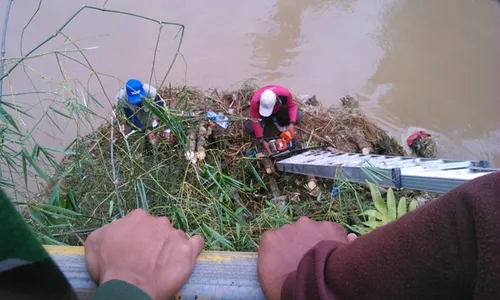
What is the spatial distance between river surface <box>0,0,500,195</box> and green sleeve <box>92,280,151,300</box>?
167 inches

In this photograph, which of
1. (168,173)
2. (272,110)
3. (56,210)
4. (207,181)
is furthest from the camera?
(272,110)

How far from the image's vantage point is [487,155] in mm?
5129

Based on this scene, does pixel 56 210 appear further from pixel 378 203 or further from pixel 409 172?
pixel 409 172

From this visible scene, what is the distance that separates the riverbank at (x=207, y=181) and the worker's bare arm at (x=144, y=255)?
0.72 m

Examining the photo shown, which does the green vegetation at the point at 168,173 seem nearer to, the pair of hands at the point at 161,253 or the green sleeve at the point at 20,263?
the pair of hands at the point at 161,253

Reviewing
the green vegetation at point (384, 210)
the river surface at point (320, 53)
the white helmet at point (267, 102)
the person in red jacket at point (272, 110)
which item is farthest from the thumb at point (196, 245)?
the river surface at point (320, 53)

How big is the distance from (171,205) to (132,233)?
1026 millimetres

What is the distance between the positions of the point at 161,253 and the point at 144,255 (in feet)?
0.15

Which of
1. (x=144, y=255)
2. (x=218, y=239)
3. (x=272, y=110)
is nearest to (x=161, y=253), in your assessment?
(x=144, y=255)

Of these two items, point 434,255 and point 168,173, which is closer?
point 434,255

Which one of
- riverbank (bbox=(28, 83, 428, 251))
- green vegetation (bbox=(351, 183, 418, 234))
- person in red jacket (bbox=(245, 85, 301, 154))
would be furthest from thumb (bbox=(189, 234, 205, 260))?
person in red jacket (bbox=(245, 85, 301, 154))

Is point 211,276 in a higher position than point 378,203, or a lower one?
higher

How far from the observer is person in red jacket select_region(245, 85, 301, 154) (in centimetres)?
392

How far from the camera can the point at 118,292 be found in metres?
0.81
